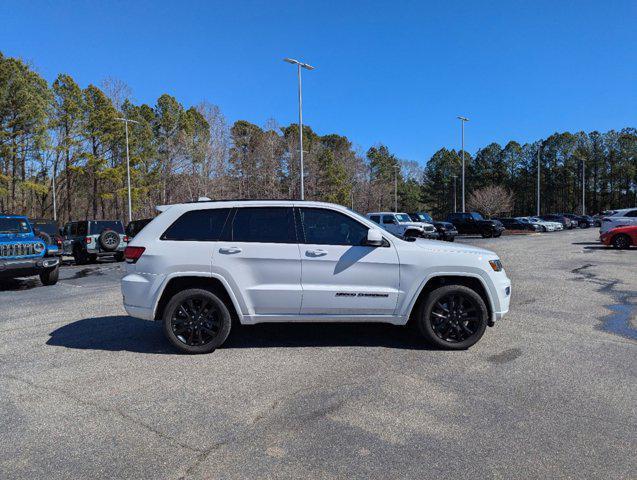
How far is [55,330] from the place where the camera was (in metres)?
6.57

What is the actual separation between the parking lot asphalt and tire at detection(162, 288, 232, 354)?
0.60 feet

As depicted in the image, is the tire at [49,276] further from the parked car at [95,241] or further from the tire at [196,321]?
the tire at [196,321]

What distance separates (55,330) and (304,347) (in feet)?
12.2

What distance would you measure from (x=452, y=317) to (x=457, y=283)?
0.41 metres

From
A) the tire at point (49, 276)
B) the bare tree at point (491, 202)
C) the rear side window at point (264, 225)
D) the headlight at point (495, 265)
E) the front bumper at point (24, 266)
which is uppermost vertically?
the bare tree at point (491, 202)

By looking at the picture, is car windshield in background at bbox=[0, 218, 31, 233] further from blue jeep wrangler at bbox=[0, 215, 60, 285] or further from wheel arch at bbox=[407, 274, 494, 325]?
wheel arch at bbox=[407, 274, 494, 325]

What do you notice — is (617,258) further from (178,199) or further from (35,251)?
(178,199)

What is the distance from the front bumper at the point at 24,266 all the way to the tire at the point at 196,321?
23.9 feet

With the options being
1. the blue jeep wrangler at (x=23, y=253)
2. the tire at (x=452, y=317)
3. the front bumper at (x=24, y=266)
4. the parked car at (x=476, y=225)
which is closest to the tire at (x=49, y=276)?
the blue jeep wrangler at (x=23, y=253)

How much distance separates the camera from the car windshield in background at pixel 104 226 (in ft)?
61.7

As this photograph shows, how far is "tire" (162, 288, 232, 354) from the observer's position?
17.3 ft

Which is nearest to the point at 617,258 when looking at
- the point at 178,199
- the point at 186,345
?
the point at 186,345

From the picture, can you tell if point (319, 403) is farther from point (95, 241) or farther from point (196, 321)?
point (95, 241)

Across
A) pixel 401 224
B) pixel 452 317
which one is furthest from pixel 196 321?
pixel 401 224
